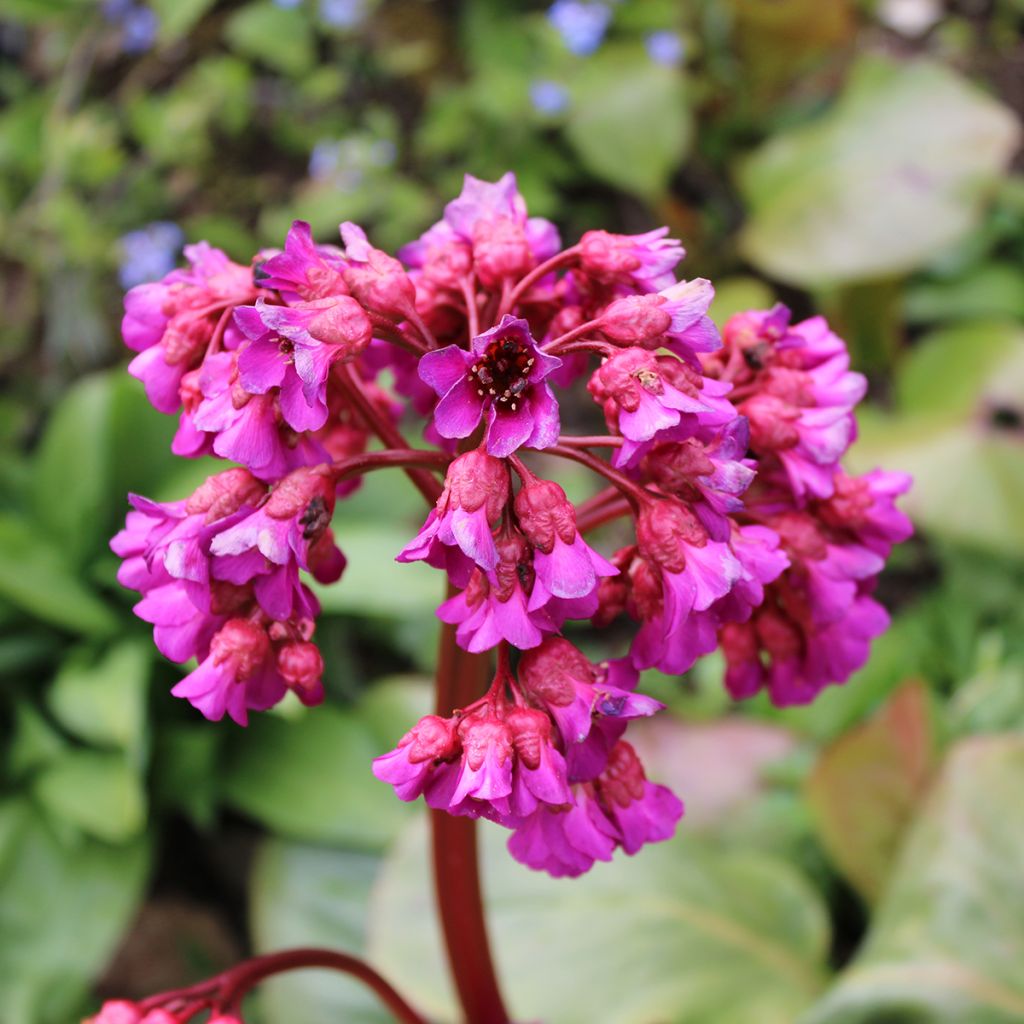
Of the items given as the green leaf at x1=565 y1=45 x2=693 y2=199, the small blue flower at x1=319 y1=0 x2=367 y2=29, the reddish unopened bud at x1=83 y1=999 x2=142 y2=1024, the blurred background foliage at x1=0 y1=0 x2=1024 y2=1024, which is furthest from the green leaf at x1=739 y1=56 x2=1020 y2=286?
the reddish unopened bud at x1=83 y1=999 x2=142 y2=1024

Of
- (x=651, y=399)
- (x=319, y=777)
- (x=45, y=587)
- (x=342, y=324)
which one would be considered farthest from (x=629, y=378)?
(x=45, y=587)

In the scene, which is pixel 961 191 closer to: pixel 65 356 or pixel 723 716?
pixel 723 716

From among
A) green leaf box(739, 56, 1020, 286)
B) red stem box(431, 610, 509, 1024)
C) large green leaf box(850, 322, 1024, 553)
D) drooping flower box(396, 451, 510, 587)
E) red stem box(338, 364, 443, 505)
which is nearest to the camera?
drooping flower box(396, 451, 510, 587)

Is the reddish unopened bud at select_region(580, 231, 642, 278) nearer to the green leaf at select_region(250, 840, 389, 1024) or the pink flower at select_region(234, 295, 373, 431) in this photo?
the pink flower at select_region(234, 295, 373, 431)

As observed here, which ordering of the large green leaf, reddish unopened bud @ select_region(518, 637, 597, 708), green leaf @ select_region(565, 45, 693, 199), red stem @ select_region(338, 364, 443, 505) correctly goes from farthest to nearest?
green leaf @ select_region(565, 45, 693, 199), the large green leaf, red stem @ select_region(338, 364, 443, 505), reddish unopened bud @ select_region(518, 637, 597, 708)

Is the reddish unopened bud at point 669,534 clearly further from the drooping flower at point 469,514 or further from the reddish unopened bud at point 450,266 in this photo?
the reddish unopened bud at point 450,266

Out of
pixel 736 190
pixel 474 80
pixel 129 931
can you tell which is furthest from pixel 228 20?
pixel 129 931

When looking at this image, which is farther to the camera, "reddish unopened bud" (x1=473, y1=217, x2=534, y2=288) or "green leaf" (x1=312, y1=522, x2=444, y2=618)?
"green leaf" (x1=312, y1=522, x2=444, y2=618)
